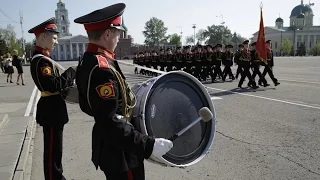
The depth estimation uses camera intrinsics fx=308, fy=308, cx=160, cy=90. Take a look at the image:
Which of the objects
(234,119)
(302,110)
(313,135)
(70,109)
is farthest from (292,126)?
(70,109)

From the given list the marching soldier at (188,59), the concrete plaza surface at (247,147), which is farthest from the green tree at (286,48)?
the concrete plaza surface at (247,147)

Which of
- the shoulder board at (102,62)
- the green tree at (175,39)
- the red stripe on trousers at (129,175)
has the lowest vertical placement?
the red stripe on trousers at (129,175)

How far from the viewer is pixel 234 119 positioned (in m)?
7.38

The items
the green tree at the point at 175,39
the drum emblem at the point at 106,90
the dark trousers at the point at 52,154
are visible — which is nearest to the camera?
the drum emblem at the point at 106,90

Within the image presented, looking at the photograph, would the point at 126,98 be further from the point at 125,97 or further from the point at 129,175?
the point at 129,175

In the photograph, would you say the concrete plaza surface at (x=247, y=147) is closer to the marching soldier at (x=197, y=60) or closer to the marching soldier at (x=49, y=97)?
the marching soldier at (x=49, y=97)

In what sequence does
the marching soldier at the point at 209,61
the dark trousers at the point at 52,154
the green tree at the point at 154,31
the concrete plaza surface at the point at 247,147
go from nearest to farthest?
1. the dark trousers at the point at 52,154
2. the concrete plaza surface at the point at 247,147
3. the marching soldier at the point at 209,61
4. the green tree at the point at 154,31

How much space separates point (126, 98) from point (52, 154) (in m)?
1.70


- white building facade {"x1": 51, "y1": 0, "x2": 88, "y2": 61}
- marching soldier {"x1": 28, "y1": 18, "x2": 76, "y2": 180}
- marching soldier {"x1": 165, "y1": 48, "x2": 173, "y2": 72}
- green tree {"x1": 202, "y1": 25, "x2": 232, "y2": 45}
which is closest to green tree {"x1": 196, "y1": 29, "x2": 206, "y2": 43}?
green tree {"x1": 202, "y1": 25, "x2": 232, "y2": 45}

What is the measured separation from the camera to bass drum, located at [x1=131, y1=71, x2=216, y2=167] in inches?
86.8

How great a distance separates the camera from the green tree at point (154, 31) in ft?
451

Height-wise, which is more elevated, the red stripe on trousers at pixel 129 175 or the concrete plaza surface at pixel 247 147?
the red stripe on trousers at pixel 129 175

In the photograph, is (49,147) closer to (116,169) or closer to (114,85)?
(116,169)

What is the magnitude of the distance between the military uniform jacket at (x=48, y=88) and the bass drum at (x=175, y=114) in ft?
4.21
